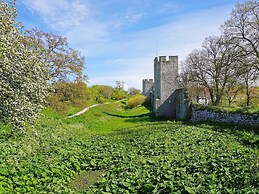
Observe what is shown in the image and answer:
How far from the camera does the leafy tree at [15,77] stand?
381 inches

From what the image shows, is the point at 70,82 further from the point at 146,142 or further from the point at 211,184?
the point at 211,184

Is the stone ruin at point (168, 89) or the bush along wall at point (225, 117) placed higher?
the stone ruin at point (168, 89)

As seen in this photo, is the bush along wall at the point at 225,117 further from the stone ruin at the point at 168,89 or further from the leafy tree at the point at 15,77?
the leafy tree at the point at 15,77

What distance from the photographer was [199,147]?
12195 mm

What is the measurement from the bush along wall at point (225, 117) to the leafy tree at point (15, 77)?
40.4 feet

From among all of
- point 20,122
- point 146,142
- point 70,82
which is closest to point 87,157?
point 20,122

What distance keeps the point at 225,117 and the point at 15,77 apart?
15049 mm

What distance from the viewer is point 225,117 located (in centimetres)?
2019

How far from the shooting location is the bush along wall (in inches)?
669

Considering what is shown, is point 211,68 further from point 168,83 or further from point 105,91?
point 105,91

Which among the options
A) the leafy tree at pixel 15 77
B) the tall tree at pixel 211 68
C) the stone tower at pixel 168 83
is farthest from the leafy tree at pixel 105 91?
the leafy tree at pixel 15 77

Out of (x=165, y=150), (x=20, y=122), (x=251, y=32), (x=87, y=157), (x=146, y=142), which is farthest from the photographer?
(x=251, y=32)

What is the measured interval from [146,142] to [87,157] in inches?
156

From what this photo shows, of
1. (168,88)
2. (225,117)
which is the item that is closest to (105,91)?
(168,88)
